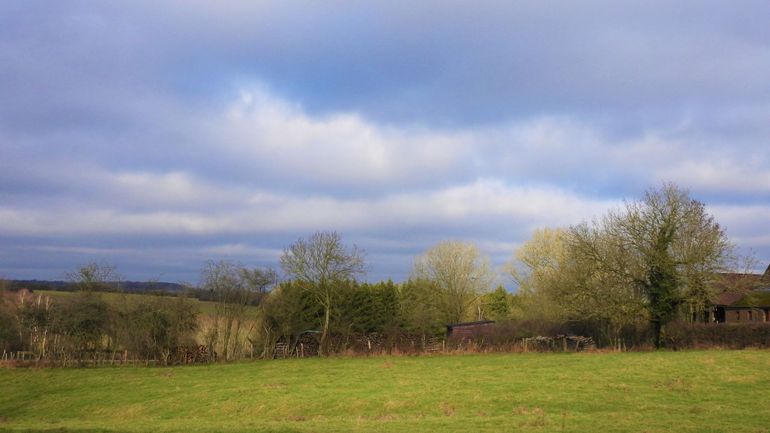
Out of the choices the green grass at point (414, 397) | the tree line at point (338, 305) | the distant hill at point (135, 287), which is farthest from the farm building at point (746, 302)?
the distant hill at point (135, 287)

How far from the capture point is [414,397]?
65.3 ft

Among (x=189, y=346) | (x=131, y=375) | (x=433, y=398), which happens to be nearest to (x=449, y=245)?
(x=189, y=346)

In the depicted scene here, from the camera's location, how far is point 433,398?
1962cm

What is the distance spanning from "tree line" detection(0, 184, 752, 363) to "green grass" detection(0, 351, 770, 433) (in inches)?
206

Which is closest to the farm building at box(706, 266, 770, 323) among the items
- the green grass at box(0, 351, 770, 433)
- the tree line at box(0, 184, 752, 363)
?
the tree line at box(0, 184, 752, 363)

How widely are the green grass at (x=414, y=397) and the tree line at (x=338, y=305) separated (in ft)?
17.2

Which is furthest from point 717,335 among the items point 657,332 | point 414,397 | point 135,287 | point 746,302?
point 135,287

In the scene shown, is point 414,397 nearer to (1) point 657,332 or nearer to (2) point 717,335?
(2) point 717,335

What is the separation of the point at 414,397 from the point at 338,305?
27.8 meters

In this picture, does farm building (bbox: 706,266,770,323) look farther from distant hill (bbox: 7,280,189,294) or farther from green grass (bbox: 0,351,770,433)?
distant hill (bbox: 7,280,189,294)

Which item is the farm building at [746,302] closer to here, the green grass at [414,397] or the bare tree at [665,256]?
the bare tree at [665,256]

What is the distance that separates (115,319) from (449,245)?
134 ft

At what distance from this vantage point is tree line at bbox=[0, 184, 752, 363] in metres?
36.8

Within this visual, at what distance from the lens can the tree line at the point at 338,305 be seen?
121ft
